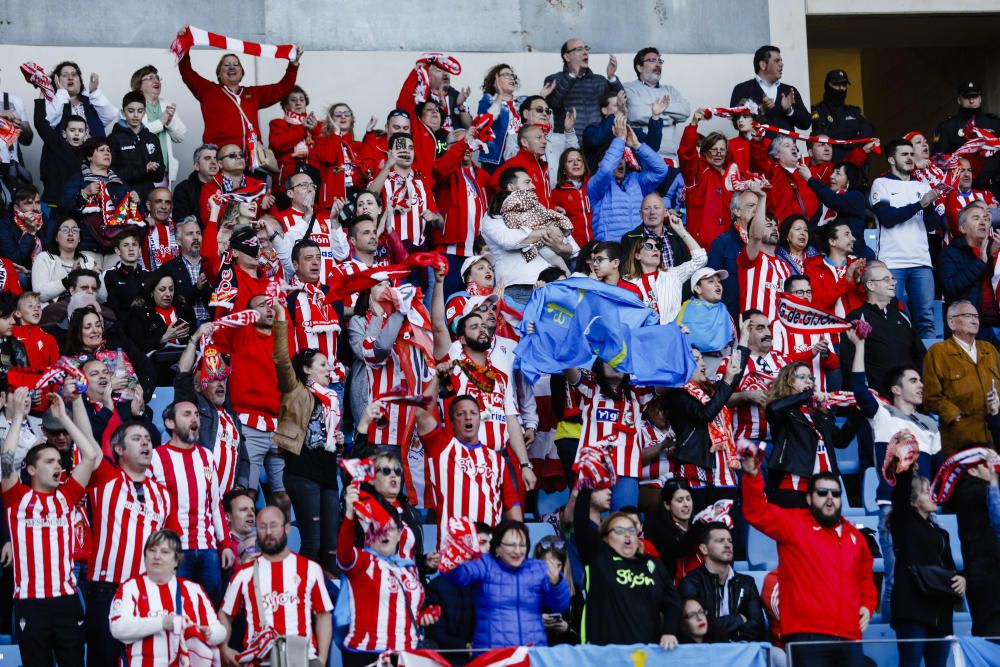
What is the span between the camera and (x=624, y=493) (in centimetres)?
1070

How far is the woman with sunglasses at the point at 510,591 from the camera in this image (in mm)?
9039

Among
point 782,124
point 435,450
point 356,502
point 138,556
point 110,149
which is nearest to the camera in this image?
point 356,502

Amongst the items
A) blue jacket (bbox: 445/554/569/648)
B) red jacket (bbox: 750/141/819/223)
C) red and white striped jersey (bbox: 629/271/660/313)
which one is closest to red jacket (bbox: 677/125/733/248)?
red jacket (bbox: 750/141/819/223)

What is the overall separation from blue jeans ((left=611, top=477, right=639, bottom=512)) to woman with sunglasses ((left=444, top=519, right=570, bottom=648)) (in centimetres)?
146

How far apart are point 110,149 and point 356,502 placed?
5546mm

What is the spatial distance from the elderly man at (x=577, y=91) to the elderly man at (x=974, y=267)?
3125 millimetres

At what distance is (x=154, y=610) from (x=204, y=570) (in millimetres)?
1051

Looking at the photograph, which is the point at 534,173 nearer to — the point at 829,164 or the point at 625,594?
the point at 829,164

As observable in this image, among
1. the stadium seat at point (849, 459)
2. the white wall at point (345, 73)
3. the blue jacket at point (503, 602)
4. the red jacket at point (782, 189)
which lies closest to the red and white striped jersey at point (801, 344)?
the stadium seat at point (849, 459)

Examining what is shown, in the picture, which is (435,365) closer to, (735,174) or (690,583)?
(690,583)

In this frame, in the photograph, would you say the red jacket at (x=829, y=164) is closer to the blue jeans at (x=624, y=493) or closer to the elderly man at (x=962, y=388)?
the elderly man at (x=962, y=388)

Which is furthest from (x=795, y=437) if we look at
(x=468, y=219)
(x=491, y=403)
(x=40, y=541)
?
(x=40, y=541)

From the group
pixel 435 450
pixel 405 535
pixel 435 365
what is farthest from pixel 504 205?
pixel 405 535

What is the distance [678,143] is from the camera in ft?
54.5
